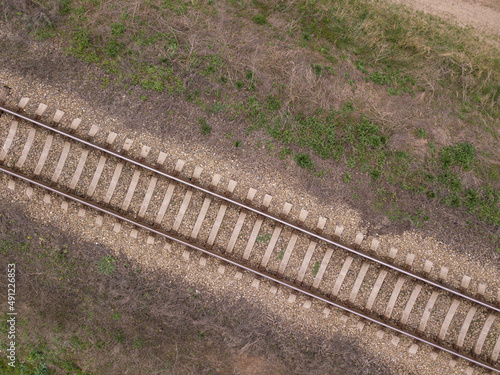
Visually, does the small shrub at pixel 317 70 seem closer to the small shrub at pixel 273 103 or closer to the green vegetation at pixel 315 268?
the small shrub at pixel 273 103

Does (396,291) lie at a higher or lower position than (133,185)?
lower

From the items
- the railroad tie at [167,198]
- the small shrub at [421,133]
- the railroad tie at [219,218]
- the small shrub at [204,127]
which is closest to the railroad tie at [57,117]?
the railroad tie at [167,198]

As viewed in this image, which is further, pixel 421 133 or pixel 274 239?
pixel 421 133

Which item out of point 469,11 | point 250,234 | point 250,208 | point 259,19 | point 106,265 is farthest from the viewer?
point 469,11

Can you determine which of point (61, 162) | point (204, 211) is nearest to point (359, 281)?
point (204, 211)

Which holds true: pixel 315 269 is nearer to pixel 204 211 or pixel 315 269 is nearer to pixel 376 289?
pixel 376 289

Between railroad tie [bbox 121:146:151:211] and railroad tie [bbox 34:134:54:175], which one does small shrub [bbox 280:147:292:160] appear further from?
railroad tie [bbox 34:134:54:175]

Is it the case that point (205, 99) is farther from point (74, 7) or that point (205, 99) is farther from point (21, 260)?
point (21, 260)
